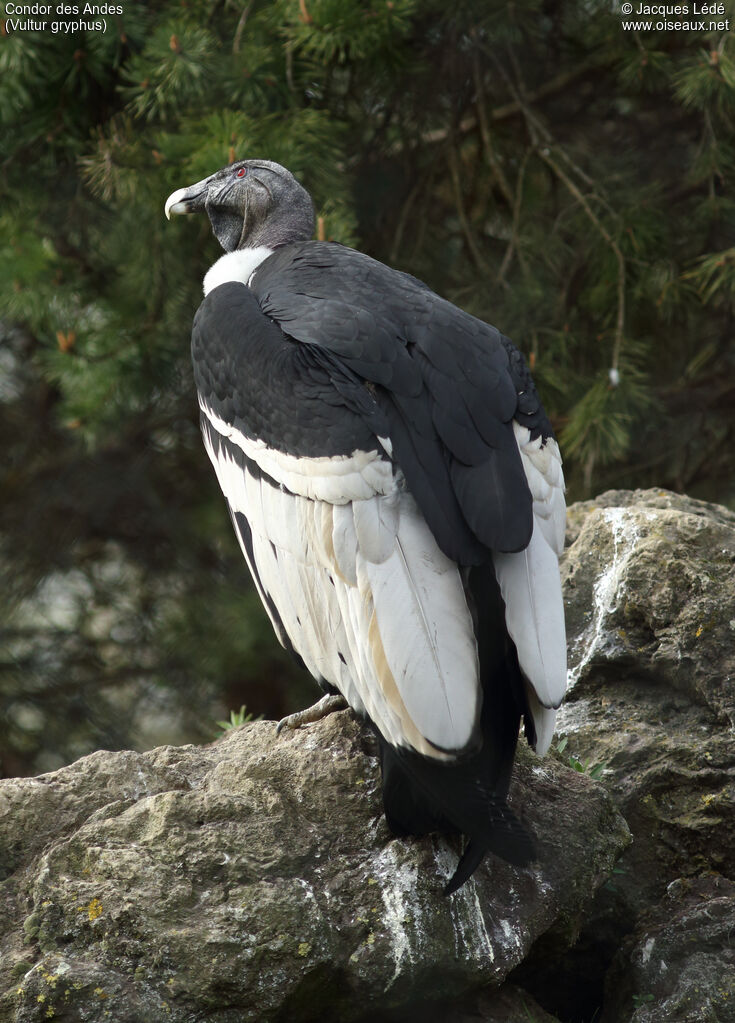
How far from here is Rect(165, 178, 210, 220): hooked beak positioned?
408cm

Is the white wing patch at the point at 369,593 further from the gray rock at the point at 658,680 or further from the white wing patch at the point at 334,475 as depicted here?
the gray rock at the point at 658,680

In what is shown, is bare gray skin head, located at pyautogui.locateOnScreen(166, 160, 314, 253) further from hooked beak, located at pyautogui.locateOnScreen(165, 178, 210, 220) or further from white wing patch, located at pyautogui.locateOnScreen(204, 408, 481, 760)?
white wing patch, located at pyautogui.locateOnScreen(204, 408, 481, 760)

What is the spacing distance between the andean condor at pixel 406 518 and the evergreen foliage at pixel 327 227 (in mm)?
1452

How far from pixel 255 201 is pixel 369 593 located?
201cm

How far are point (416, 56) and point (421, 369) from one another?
2655mm

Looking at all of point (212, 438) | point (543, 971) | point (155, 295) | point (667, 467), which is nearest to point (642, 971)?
point (543, 971)

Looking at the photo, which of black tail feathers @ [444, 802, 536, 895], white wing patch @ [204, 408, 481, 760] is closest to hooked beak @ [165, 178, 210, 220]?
white wing patch @ [204, 408, 481, 760]

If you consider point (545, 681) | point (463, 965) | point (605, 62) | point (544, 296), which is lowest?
point (463, 965)

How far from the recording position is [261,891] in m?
2.42

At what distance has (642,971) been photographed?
8.59ft

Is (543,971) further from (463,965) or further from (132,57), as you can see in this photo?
(132,57)

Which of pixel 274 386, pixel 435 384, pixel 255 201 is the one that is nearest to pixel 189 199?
pixel 255 201

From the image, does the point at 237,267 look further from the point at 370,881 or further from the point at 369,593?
the point at 370,881

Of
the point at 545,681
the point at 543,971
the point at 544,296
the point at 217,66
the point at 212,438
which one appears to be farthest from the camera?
the point at 544,296
